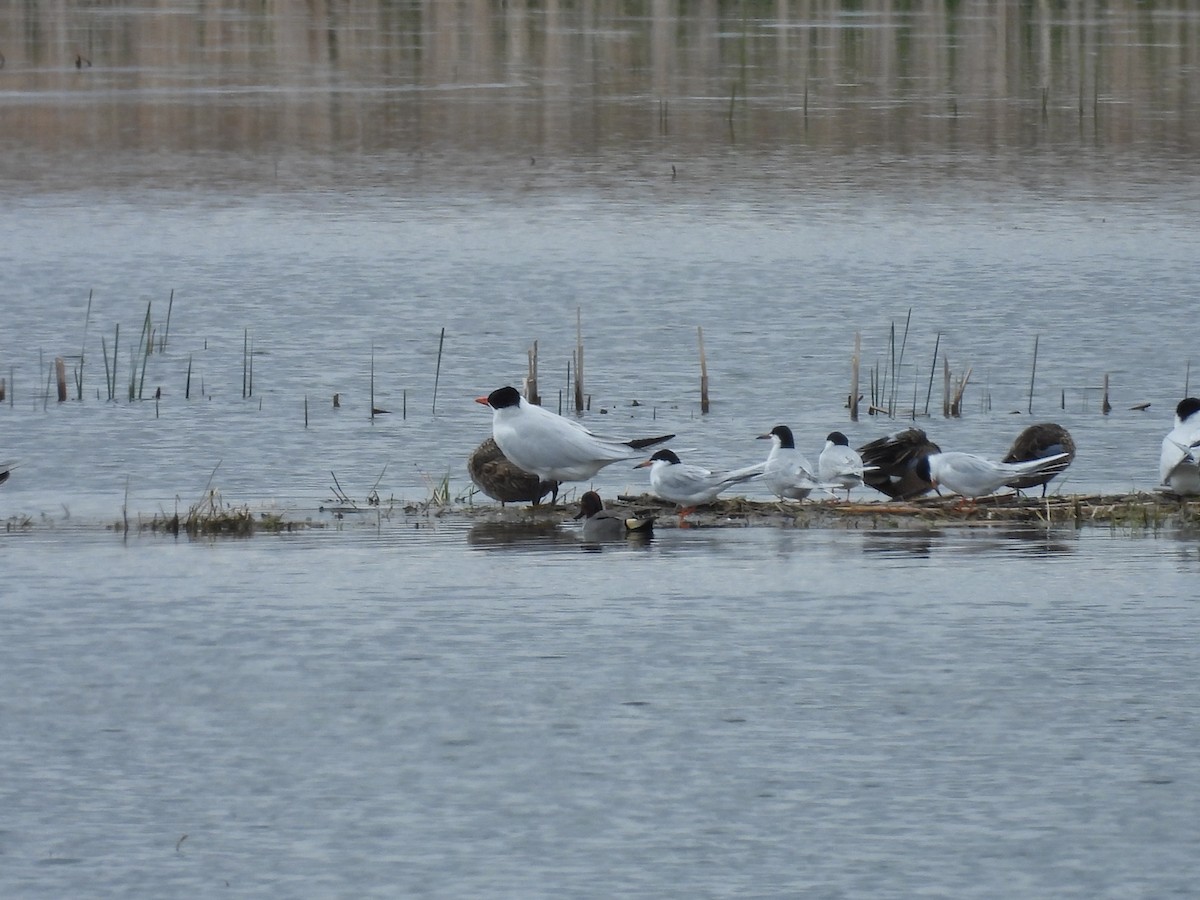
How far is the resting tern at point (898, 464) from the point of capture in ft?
47.2

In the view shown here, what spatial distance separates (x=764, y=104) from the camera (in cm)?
4859

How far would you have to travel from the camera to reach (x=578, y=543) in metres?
13.7

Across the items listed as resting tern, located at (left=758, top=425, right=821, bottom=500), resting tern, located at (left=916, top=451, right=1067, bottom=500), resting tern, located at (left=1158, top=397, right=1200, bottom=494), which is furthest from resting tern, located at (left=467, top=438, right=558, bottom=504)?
resting tern, located at (left=1158, top=397, right=1200, bottom=494)

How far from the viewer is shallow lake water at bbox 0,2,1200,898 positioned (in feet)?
28.8

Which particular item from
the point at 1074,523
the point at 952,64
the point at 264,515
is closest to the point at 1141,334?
the point at 1074,523

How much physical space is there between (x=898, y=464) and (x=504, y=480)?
8.12ft

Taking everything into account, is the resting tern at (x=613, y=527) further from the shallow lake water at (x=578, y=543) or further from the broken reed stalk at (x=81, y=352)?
the broken reed stalk at (x=81, y=352)

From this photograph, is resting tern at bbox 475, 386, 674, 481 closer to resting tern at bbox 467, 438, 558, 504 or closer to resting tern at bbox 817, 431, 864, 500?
resting tern at bbox 467, 438, 558, 504

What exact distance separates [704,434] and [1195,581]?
21.3 feet

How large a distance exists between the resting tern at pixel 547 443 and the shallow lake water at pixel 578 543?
0.50 meters

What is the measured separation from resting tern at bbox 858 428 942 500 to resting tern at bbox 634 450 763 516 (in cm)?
85

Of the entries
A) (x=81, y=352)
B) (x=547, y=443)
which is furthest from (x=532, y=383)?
(x=81, y=352)

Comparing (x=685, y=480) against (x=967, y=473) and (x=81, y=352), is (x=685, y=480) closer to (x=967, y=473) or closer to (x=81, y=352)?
(x=967, y=473)

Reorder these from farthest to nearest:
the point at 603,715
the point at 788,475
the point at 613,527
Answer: the point at 788,475 → the point at 613,527 → the point at 603,715
